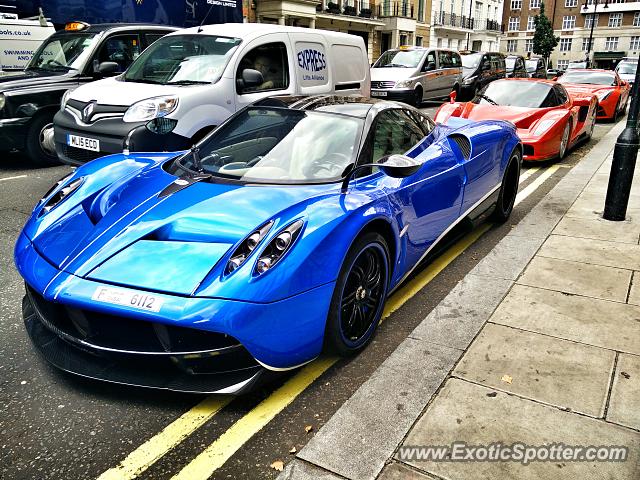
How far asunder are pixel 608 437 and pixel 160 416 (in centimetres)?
196

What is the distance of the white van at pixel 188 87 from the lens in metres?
5.95

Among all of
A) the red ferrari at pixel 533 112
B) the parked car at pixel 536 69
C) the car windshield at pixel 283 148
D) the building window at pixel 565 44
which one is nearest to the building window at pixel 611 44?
the building window at pixel 565 44

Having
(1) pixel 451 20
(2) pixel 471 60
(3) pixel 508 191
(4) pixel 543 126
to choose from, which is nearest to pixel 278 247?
(3) pixel 508 191

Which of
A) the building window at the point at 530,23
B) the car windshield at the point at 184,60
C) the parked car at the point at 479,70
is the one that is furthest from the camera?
the building window at the point at 530,23

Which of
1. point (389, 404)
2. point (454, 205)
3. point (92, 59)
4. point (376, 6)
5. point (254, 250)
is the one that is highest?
point (376, 6)

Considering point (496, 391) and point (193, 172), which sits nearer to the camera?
point (496, 391)

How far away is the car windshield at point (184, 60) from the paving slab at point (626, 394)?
511 centimetres

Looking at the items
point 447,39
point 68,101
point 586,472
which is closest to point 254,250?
point 586,472

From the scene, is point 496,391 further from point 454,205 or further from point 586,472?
point 454,205

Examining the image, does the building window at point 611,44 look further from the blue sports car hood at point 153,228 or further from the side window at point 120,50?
the blue sports car hood at point 153,228

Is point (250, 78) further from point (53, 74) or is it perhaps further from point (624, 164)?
point (624, 164)

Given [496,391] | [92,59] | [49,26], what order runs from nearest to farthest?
[496,391], [92,59], [49,26]

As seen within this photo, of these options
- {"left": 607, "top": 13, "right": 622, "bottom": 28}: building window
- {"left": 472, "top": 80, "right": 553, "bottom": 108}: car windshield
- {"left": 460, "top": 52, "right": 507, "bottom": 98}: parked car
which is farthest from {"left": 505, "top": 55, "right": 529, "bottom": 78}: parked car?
{"left": 607, "top": 13, "right": 622, "bottom": 28}: building window

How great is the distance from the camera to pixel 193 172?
3357mm
